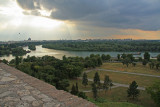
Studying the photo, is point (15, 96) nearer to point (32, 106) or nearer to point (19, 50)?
point (32, 106)

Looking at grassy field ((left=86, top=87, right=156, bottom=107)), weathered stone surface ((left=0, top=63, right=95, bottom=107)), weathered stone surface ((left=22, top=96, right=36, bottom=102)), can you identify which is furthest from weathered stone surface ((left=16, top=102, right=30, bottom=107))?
grassy field ((left=86, top=87, right=156, bottom=107))

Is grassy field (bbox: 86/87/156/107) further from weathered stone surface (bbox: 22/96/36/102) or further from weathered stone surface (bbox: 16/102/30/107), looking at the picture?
weathered stone surface (bbox: 16/102/30/107)

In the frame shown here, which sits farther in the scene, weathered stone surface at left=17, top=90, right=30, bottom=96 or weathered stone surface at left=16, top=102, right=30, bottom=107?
weathered stone surface at left=17, top=90, right=30, bottom=96

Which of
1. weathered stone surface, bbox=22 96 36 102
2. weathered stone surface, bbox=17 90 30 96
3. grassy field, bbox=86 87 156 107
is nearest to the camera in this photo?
weathered stone surface, bbox=22 96 36 102

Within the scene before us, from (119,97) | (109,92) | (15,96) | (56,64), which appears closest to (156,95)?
(119,97)

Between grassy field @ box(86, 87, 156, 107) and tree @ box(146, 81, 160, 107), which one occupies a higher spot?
tree @ box(146, 81, 160, 107)

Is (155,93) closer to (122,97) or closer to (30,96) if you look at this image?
(122,97)

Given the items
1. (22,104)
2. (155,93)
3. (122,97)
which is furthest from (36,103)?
(122,97)

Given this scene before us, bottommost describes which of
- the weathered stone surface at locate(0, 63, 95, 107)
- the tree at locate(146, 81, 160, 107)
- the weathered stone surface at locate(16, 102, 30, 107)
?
the tree at locate(146, 81, 160, 107)

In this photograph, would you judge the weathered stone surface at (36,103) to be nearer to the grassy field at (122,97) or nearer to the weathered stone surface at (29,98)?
the weathered stone surface at (29,98)

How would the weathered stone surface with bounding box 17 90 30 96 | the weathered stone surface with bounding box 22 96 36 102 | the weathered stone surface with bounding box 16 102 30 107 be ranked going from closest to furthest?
the weathered stone surface with bounding box 16 102 30 107
the weathered stone surface with bounding box 22 96 36 102
the weathered stone surface with bounding box 17 90 30 96

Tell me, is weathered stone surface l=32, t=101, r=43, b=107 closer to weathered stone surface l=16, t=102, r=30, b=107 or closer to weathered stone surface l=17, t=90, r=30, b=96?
weathered stone surface l=16, t=102, r=30, b=107
